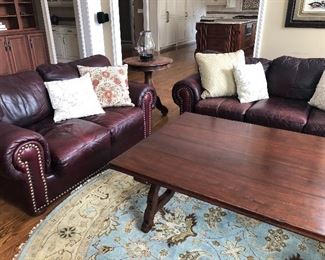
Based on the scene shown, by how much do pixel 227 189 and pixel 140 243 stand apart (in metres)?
0.67

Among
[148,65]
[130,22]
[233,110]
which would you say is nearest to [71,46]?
[130,22]

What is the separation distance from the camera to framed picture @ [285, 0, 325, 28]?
140 inches

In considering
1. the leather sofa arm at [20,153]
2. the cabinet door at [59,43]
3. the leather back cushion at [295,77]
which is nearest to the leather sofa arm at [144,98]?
the leather sofa arm at [20,153]

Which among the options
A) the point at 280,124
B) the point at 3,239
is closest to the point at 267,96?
the point at 280,124

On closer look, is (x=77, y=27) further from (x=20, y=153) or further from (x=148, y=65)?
(x=20, y=153)

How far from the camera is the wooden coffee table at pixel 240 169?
134 centimetres

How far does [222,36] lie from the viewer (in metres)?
6.36

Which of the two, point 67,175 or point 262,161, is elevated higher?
point 262,161

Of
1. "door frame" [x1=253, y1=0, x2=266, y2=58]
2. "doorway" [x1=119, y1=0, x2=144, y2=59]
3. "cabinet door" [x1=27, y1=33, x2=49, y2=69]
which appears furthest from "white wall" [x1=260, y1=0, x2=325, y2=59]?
"doorway" [x1=119, y1=0, x2=144, y2=59]

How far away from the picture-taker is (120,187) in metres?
2.31

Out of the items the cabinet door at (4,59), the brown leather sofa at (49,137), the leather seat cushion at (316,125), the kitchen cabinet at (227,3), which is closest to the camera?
the brown leather sofa at (49,137)

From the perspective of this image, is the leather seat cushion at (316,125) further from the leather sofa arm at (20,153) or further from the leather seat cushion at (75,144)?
the leather sofa arm at (20,153)

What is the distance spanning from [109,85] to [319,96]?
193cm

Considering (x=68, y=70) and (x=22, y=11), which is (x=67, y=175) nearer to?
(x=68, y=70)
